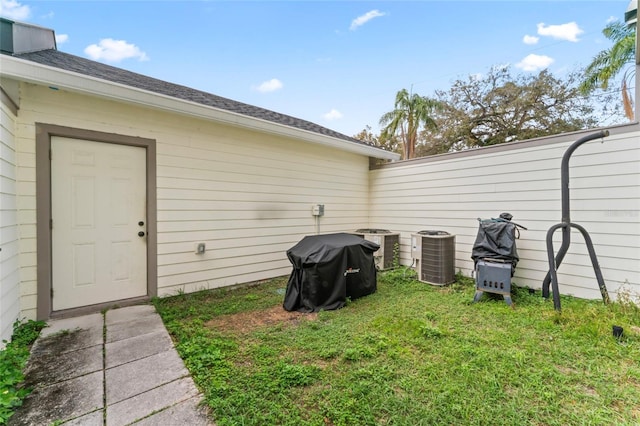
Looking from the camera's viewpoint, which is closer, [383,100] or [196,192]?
[196,192]

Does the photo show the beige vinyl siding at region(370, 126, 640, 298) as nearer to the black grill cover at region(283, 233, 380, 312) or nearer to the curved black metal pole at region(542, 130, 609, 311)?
the curved black metal pole at region(542, 130, 609, 311)

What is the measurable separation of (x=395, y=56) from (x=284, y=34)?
3.03 m

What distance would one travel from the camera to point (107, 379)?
6.28ft

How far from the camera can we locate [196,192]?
12.7 ft

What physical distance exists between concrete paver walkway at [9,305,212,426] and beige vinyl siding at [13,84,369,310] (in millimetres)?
852

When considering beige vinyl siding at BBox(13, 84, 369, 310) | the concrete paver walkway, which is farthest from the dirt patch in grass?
beige vinyl siding at BBox(13, 84, 369, 310)

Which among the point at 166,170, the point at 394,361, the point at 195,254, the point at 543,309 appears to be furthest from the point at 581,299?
the point at 166,170

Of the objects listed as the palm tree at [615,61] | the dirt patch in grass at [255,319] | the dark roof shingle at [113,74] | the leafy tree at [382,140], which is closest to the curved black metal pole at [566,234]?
the dirt patch in grass at [255,319]

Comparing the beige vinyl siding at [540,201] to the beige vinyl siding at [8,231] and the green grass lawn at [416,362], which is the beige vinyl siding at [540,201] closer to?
the green grass lawn at [416,362]

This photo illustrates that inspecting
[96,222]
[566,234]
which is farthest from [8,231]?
[566,234]

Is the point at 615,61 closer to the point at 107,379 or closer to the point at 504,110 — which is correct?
the point at 504,110

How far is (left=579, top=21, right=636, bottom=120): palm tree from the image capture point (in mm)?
8555

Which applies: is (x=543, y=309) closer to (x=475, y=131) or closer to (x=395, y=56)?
(x=395, y=56)

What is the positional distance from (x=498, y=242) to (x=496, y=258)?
0.22 meters
